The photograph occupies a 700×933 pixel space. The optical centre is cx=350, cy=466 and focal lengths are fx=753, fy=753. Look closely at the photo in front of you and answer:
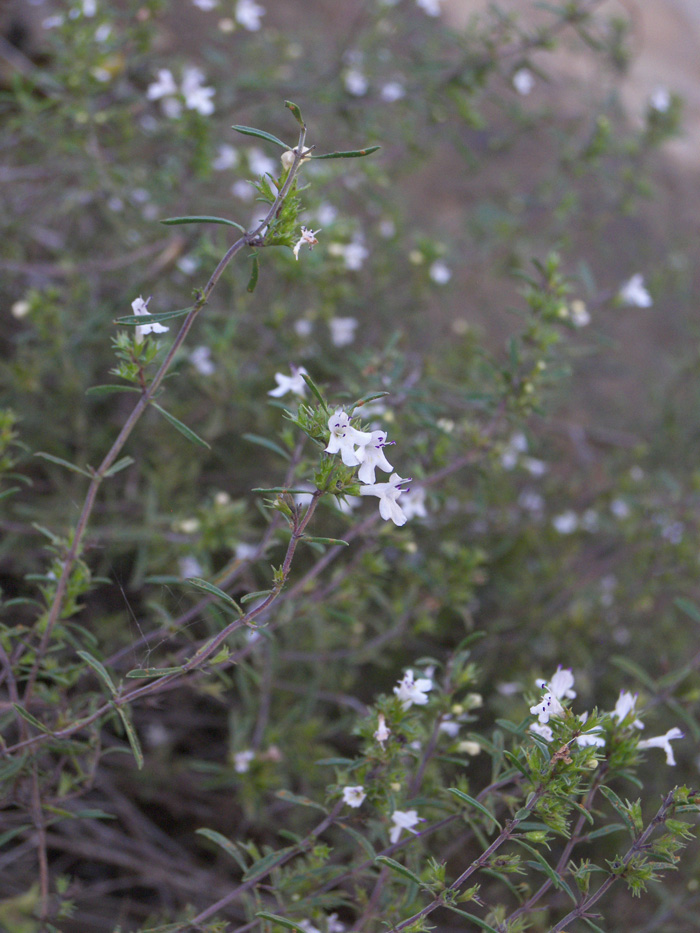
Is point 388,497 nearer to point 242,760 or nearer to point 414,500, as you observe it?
point 414,500

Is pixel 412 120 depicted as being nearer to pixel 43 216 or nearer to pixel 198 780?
pixel 43 216

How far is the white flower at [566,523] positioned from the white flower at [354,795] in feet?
7.28

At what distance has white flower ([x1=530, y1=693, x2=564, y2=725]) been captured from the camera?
137 centimetres

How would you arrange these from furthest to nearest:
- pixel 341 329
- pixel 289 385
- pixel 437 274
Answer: pixel 437 274 → pixel 341 329 → pixel 289 385

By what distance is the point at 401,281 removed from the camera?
4129 mm

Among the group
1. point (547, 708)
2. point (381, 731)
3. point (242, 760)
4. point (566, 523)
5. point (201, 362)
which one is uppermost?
point (547, 708)

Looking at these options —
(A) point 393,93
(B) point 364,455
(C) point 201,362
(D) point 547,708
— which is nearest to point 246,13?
(A) point 393,93

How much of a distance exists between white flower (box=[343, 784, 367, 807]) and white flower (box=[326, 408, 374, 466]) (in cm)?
72

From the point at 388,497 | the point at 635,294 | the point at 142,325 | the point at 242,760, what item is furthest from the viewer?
the point at 635,294

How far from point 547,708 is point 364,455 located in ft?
1.94

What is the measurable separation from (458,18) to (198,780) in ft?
19.6

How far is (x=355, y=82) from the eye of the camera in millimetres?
3484

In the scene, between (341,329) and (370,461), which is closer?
(370,461)

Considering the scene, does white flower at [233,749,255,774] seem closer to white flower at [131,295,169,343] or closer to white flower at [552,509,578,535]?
white flower at [131,295,169,343]
